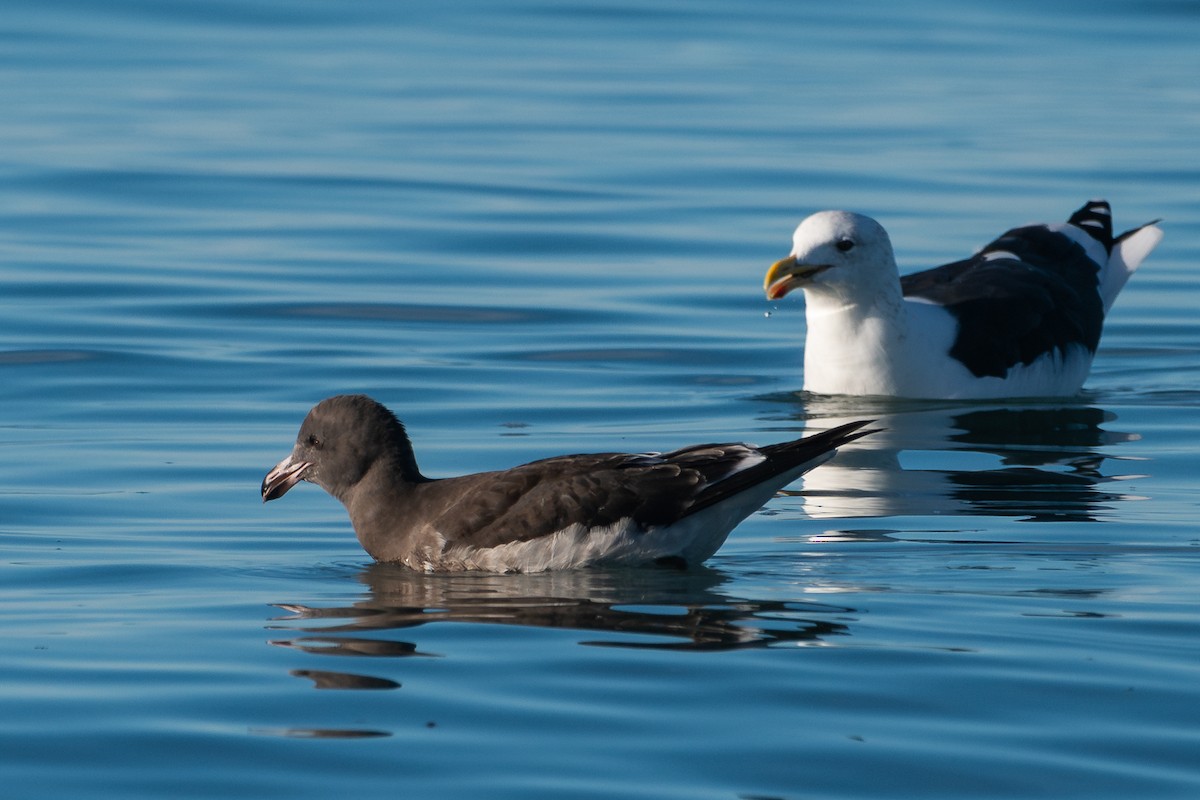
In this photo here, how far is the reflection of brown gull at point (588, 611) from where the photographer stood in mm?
7297

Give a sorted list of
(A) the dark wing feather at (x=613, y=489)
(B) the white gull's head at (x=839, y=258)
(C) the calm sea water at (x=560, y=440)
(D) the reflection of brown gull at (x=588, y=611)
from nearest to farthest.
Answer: (C) the calm sea water at (x=560, y=440)
(D) the reflection of brown gull at (x=588, y=611)
(A) the dark wing feather at (x=613, y=489)
(B) the white gull's head at (x=839, y=258)

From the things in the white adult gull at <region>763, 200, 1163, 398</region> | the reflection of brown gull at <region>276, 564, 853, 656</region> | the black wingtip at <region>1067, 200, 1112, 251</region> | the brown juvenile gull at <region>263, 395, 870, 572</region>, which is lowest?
the reflection of brown gull at <region>276, 564, 853, 656</region>


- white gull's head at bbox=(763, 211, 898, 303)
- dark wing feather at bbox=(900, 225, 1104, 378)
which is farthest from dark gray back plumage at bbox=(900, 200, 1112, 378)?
white gull's head at bbox=(763, 211, 898, 303)

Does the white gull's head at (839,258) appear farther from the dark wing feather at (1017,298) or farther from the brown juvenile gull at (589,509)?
the brown juvenile gull at (589,509)

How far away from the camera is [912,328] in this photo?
13.0 m

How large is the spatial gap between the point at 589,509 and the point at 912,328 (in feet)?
16.4

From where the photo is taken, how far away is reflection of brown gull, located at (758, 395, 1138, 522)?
9.98 metres

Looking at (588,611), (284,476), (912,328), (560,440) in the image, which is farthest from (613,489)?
(912,328)

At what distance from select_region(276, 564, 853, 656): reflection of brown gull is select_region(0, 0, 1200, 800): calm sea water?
0.10 ft

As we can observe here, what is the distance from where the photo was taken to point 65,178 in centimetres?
2162

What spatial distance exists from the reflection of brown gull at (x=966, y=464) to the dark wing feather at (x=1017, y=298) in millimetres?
353

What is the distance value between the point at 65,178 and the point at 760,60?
46.0ft

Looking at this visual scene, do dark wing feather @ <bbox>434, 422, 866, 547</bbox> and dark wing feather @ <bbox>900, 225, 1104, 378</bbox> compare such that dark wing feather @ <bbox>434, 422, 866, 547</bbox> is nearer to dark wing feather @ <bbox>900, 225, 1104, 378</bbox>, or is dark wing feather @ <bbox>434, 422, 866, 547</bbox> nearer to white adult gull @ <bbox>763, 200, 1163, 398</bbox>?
white adult gull @ <bbox>763, 200, 1163, 398</bbox>

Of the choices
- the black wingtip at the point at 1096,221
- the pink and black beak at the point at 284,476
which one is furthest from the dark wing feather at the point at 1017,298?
the pink and black beak at the point at 284,476
